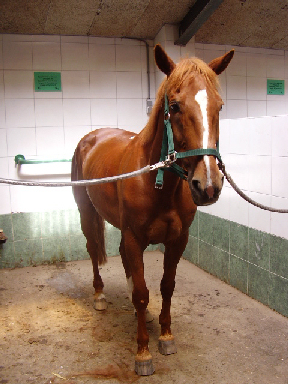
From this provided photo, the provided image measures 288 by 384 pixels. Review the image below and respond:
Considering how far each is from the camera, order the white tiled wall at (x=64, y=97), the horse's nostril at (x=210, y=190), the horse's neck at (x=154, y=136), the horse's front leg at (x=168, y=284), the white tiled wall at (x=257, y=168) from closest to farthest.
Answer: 1. the horse's nostril at (x=210, y=190)
2. the horse's neck at (x=154, y=136)
3. the horse's front leg at (x=168, y=284)
4. the white tiled wall at (x=257, y=168)
5. the white tiled wall at (x=64, y=97)

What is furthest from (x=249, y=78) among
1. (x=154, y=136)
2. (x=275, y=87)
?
(x=154, y=136)

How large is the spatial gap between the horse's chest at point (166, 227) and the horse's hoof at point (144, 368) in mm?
649

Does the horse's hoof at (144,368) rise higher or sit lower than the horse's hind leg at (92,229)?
lower

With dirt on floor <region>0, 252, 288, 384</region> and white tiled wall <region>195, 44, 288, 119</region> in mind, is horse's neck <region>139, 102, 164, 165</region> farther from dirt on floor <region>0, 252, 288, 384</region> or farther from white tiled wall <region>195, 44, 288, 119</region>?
white tiled wall <region>195, 44, 288, 119</region>

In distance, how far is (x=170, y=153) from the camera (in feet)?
4.48

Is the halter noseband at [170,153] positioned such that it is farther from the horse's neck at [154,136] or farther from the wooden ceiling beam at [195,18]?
the wooden ceiling beam at [195,18]

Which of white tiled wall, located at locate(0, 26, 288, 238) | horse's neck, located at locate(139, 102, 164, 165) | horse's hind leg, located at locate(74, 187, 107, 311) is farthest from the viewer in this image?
white tiled wall, located at locate(0, 26, 288, 238)

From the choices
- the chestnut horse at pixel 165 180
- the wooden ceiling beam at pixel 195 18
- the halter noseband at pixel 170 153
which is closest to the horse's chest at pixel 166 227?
the chestnut horse at pixel 165 180

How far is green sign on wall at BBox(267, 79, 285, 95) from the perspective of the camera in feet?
13.3

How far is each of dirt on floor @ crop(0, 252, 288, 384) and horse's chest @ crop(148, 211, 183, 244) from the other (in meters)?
0.71

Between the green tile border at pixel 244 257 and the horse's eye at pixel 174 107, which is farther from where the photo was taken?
the green tile border at pixel 244 257

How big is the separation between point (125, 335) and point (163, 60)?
64.7 inches

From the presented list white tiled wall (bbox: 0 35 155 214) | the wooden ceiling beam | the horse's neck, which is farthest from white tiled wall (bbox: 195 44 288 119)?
the horse's neck

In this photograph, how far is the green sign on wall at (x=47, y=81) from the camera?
3352mm
